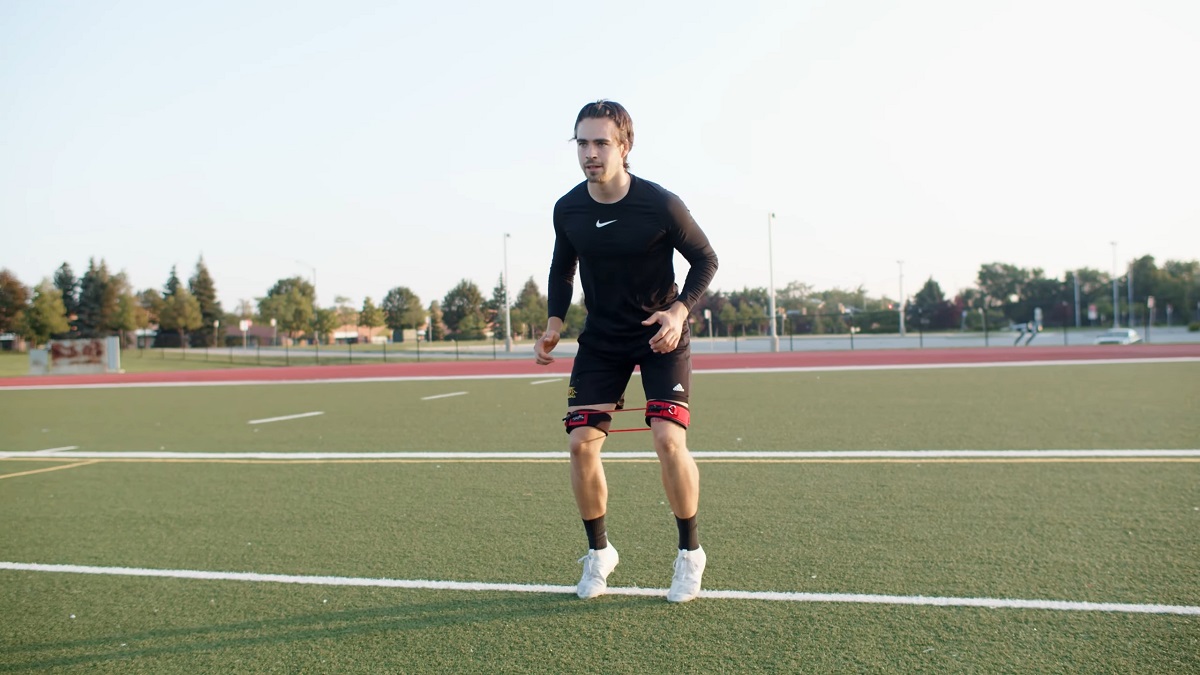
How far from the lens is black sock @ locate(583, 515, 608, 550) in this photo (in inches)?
146

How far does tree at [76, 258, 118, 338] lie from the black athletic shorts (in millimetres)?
93131

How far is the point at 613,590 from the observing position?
3.55m

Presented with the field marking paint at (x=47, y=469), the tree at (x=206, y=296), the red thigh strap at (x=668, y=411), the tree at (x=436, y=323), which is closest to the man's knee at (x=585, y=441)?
the red thigh strap at (x=668, y=411)

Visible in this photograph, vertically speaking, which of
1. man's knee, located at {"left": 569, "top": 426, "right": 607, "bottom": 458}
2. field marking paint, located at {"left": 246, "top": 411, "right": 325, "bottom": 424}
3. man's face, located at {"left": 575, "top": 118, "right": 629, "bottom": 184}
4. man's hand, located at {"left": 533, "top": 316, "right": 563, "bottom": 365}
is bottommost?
field marking paint, located at {"left": 246, "top": 411, "right": 325, "bottom": 424}

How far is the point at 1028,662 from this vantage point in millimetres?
2695

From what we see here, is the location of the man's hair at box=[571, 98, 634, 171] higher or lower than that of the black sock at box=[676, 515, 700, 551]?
higher

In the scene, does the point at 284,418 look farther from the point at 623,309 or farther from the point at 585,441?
the point at 623,309

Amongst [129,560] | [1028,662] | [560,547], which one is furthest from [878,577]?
[129,560]

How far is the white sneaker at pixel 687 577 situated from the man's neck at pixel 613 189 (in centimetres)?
154

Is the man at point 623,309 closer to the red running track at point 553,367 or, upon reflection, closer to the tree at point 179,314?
the red running track at point 553,367

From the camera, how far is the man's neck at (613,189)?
3670 mm

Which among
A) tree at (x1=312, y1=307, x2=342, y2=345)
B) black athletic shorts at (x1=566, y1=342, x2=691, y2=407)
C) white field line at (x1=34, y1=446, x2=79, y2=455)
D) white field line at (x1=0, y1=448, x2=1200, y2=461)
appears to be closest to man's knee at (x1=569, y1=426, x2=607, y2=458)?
black athletic shorts at (x1=566, y1=342, x2=691, y2=407)

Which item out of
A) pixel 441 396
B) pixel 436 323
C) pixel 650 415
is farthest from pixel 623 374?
pixel 436 323

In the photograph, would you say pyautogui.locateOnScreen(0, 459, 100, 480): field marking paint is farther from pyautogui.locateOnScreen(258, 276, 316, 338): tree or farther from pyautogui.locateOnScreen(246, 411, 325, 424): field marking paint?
pyautogui.locateOnScreen(258, 276, 316, 338): tree
